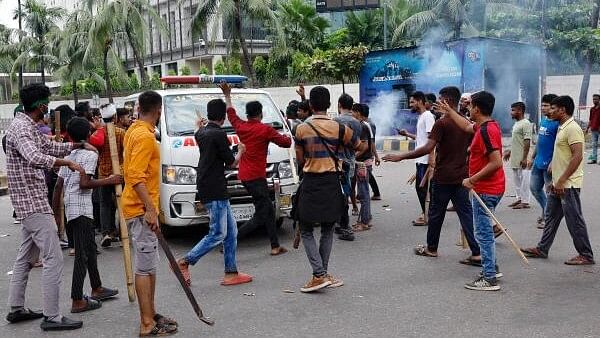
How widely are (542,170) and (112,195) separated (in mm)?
5525

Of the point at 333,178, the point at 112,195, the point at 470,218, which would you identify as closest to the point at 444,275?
the point at 470,218

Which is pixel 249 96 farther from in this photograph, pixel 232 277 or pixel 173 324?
pixel 173 324

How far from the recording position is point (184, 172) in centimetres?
729

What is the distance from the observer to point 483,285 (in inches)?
219

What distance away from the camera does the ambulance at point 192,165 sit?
727cm

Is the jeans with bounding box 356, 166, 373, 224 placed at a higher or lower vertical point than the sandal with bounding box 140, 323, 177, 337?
higher

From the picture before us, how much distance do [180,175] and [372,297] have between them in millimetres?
2957

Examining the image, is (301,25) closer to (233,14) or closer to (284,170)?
(233,14)

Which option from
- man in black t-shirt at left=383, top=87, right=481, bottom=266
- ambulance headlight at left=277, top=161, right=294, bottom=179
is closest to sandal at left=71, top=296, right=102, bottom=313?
ambulance headlight at left=277, top=161, right=294, bottom=179

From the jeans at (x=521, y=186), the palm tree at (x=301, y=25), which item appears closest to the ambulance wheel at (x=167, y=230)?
the jeans at (x=521, y=186)

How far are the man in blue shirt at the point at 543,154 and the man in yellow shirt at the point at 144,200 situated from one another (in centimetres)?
443

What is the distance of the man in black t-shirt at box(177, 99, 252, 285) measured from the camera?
5859 mm

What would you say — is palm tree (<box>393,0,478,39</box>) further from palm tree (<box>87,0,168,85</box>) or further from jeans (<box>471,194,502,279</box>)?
jeans (<box>471,194,502,279</box>)

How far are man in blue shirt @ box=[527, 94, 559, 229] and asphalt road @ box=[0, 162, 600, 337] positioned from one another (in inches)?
21.5
